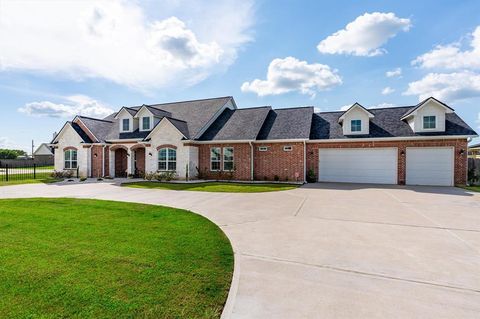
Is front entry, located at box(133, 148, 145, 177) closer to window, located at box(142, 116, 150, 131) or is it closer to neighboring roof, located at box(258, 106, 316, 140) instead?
window, located at box(142, 116, 150, 131)

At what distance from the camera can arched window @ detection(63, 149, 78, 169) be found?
73.3ft

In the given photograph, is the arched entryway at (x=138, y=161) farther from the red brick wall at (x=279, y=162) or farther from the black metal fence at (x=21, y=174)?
the red brick wall at (x=279, y=162)

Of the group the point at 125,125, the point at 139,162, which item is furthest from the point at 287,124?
the point at 125,125

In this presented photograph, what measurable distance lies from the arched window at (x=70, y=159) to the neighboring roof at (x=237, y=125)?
488 inches

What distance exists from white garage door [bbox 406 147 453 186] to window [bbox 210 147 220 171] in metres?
12.7

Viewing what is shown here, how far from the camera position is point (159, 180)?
18453 mm

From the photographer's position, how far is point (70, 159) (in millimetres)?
22453

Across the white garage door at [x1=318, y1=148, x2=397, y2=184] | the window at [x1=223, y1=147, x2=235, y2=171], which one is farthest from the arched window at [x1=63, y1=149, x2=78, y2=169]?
the white garage door at [x1=318, y1=148, x2=397, y2=184]

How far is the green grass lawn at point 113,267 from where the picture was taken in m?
2.95

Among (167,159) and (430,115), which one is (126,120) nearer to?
(167,159)

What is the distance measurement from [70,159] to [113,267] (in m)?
22.8

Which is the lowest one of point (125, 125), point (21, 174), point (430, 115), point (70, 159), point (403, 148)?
point (21, 174)

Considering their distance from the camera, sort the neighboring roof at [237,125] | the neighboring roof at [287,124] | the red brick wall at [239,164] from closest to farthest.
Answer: the neighboring roof at [287,124] < the red brick wall at [239,164] < the neighboring roof at [237,125]

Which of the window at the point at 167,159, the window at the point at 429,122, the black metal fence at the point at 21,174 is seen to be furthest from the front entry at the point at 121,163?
the window at the point at 429,122
